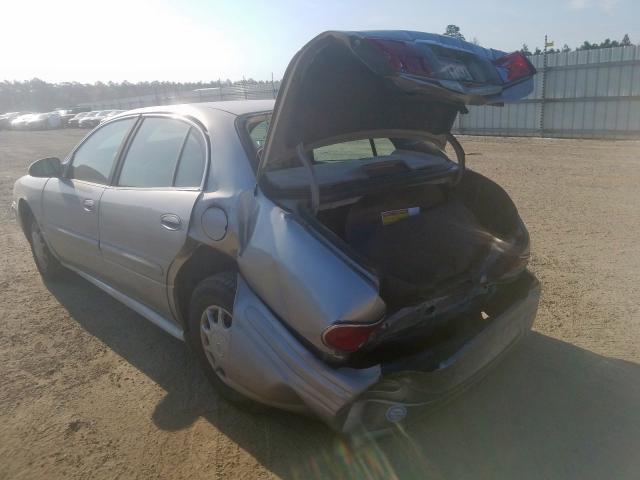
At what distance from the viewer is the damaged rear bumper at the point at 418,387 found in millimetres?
2170

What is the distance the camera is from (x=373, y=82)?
8.75ft

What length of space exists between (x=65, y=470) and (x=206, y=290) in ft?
3.53

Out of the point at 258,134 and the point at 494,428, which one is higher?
the point at 258,134

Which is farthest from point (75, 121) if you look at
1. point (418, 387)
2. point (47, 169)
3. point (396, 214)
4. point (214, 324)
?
point (418, 387)

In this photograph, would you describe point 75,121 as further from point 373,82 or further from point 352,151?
point 373,82

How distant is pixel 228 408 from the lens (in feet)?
9.52

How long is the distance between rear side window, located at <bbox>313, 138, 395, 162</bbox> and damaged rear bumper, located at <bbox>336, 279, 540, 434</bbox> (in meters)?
1.37

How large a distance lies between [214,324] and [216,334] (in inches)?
2.2

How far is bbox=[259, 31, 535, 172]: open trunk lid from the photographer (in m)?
2.15

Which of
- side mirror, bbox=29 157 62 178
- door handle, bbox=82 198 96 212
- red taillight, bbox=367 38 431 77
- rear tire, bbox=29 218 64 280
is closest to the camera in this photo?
red taillight, bbox=367 38 431 77

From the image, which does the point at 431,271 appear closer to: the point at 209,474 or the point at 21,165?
the point at 209,474

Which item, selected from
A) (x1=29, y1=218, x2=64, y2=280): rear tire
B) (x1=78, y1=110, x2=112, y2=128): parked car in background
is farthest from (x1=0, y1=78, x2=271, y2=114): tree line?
(x1=29, y1=218, x2=64, y2=280): rear tire

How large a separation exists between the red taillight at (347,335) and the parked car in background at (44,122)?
42.9m

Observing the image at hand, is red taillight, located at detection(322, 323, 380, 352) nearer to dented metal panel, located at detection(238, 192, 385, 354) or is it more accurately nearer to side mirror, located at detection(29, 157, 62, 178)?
dented metal panel, located at detection(238, 192, 385, 354)
